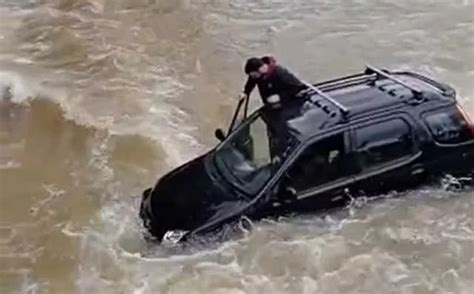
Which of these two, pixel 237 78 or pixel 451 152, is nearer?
pixel 451 152

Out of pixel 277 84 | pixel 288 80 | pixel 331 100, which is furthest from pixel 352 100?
pixel 277 84

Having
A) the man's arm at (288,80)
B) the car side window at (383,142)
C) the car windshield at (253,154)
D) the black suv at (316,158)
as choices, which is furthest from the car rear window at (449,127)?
the car windshield at (253,154)

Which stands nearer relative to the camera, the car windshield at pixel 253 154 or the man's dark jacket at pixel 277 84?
the car windshield at pixel 253 154

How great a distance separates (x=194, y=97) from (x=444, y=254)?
17.4 feet

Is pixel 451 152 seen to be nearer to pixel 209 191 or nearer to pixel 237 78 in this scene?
pixel 209 191

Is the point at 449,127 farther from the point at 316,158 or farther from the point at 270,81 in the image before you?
the point at 270,81

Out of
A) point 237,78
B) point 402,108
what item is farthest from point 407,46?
point 402,108

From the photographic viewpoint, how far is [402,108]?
32.3 feet

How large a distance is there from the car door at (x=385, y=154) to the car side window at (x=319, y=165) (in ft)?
0.55

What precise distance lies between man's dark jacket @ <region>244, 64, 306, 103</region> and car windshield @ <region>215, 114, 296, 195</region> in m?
0.28

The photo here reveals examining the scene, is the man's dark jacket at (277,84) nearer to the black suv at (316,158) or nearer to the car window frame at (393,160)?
the black suv at (316,158)

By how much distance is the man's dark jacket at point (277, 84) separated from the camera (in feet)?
32.1

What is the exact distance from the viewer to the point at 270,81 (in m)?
9.78

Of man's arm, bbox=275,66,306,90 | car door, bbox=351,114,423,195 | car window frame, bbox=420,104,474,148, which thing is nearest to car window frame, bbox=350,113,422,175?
car door, bbox=351,114,423,195
